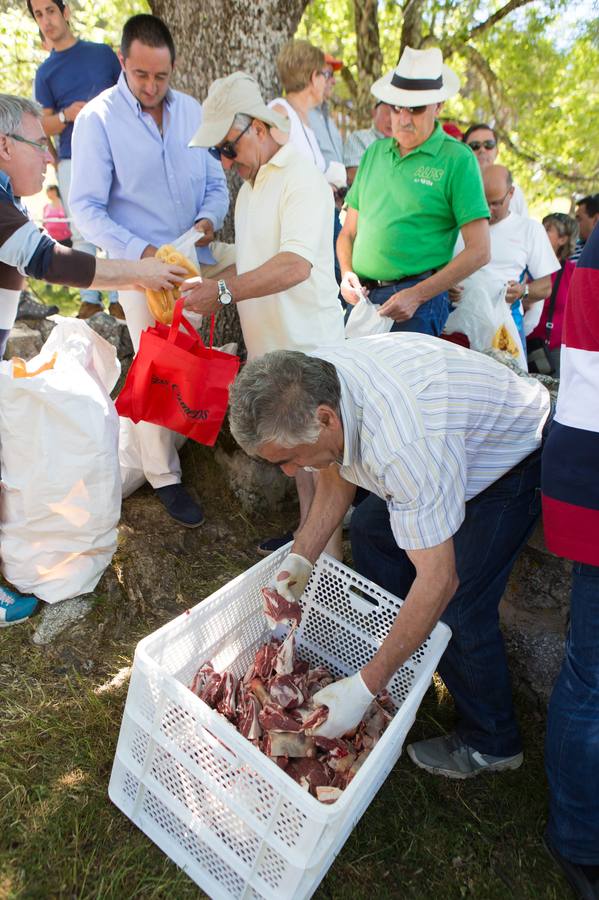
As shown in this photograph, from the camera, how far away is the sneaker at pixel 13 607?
2.51m

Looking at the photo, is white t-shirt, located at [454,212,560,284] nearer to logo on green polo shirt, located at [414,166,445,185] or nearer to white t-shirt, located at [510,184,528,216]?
white t-shirt, located at [510,184,528,216]

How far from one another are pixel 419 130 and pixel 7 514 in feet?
7.67

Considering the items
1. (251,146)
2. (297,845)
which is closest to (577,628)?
(297,845)

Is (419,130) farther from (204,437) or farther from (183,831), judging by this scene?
(183,831)

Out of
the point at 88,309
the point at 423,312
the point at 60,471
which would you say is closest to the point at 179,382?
the point at 60,471

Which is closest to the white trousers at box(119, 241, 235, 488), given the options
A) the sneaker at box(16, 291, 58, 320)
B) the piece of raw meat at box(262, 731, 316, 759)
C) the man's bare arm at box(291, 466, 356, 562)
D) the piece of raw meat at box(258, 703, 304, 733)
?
the man's bare arm at box(291, 466, 356, 562)

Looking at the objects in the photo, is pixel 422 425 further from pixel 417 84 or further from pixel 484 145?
pixel 484 145

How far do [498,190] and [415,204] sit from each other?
844 mm

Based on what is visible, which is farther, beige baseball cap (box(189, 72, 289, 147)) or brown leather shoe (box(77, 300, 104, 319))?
brown leather shoe (box(77, 300, 104, 319))

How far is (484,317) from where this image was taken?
10.4ft

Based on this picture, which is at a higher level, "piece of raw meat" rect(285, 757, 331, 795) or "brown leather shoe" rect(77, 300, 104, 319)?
"brown leather shoe" rect(77, 300, 104, 319)

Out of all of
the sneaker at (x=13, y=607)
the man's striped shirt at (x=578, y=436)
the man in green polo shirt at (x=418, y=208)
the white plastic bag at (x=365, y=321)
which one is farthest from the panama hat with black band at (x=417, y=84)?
the sneaker at (x=13, y=607)

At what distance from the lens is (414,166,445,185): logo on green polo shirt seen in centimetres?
269

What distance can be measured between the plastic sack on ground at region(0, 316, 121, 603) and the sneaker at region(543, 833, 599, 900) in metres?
1.89
